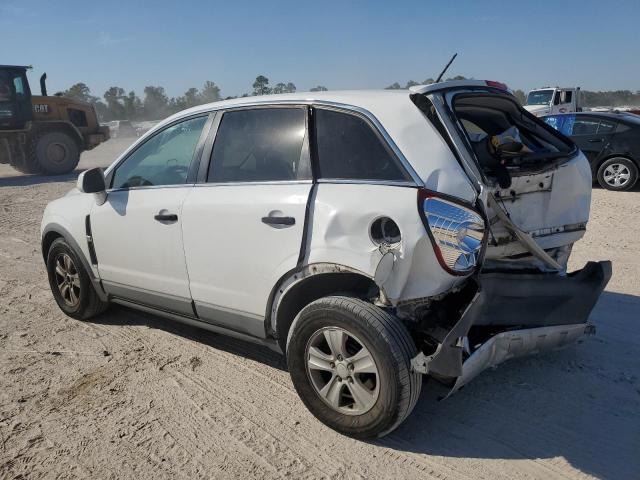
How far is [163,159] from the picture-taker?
12.7 ft

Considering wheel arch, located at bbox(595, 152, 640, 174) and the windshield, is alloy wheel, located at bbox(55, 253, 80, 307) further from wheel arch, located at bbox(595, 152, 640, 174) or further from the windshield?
the windshield

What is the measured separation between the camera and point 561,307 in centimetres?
320

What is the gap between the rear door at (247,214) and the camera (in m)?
3.03

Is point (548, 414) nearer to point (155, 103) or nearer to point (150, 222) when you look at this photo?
point (150, 222)

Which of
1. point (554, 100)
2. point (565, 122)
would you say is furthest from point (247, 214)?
point (554, 100)

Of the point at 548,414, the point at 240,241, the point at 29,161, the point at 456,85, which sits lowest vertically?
the point at 548,414

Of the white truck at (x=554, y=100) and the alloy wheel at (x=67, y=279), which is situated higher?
the white truck at (x=554, y=100)

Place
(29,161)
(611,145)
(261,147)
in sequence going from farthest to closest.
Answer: (29,161) → (611,145) → (261,147)

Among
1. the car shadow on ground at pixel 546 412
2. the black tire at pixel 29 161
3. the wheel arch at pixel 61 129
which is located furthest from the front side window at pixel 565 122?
the black tire at pixel 29 161

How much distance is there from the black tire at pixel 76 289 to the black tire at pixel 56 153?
39.9ft

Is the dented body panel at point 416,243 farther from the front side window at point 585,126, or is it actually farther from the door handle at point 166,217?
the front side window at point 585,126

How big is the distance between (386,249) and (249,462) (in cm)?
125

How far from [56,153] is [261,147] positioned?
14.4 m

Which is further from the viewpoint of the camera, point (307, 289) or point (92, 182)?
point (92, 182)
